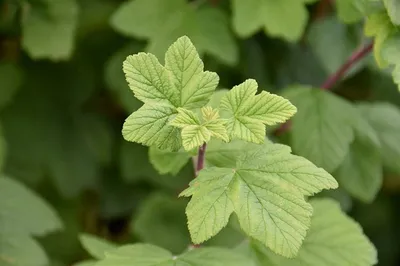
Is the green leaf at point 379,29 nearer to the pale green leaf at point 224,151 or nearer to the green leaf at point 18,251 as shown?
the pale green leaf at point 224,151

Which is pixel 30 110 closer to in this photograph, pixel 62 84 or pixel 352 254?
pixel 62 84

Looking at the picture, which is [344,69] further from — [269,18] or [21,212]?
[21,212]

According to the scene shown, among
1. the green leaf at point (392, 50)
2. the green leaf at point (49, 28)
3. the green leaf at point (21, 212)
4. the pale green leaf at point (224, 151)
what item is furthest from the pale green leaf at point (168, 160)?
the green leaf at point (49, 28)

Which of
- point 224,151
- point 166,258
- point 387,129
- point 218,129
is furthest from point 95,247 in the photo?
point 387,129

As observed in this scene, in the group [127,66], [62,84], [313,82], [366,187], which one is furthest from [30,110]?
[127,66]

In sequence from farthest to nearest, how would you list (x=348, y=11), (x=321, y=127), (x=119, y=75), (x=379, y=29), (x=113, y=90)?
(x=113, y=90) < (x=119, y=75) < (x=321, y=127) < (x=348, y=11) < (x=379, y=29)

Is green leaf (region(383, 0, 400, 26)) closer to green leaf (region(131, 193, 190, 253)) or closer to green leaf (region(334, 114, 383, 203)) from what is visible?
green leaf (region(334, 114, 383, 203))

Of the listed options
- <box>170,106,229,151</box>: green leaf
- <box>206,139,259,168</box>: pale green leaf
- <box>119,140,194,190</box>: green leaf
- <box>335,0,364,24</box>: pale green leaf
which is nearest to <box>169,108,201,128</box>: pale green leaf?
<box>170,106,229,151</box>: green leaf

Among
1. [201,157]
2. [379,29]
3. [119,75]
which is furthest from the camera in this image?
[119,75]

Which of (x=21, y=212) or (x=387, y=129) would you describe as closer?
(x=21, y=212)

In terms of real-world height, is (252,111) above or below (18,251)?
above
